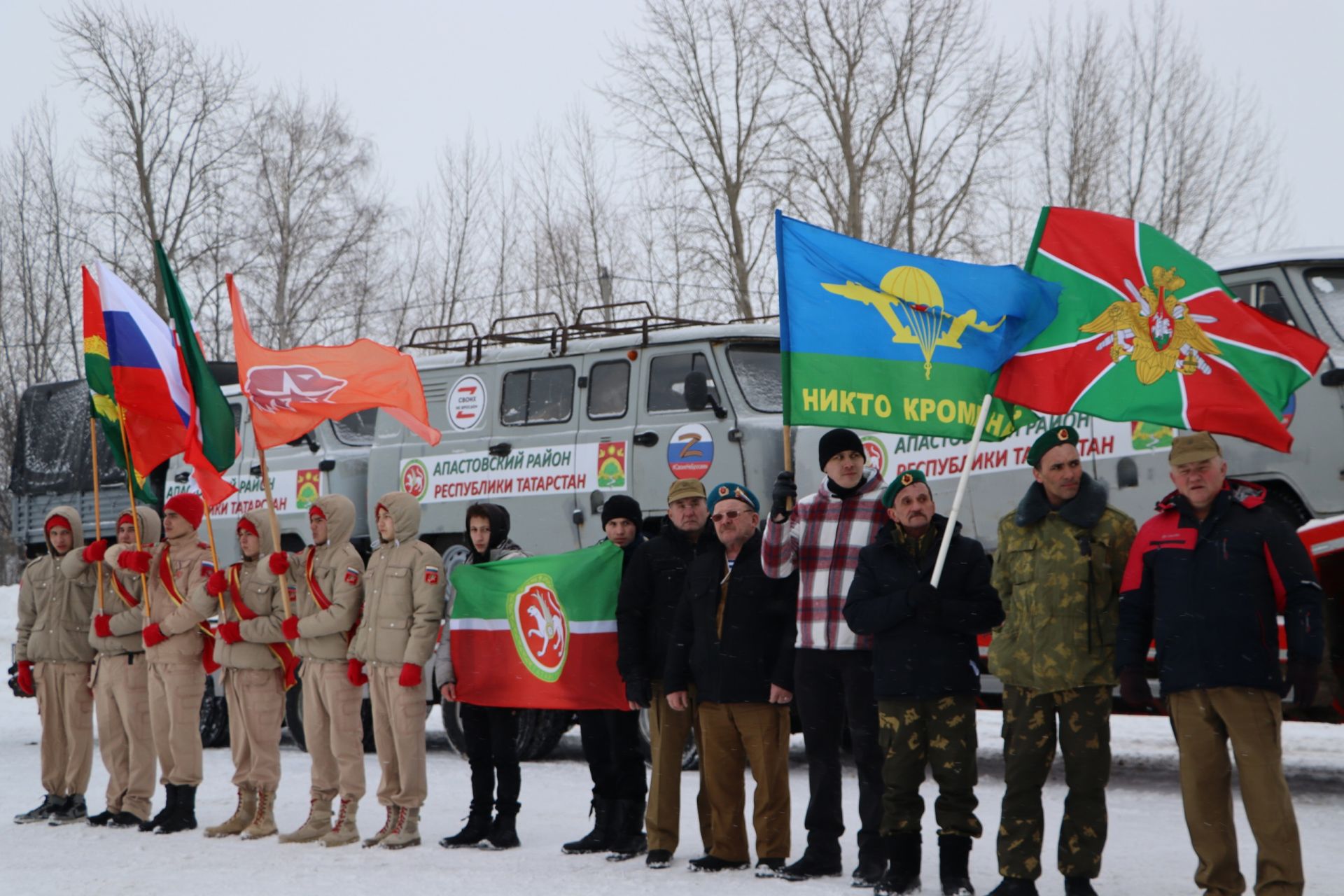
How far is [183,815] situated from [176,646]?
3.15 ft

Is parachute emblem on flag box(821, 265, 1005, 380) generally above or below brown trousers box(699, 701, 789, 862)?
above

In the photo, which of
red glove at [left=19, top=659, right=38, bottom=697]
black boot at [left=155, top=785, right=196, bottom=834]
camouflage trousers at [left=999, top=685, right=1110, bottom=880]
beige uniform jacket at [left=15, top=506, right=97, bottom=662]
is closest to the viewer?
camouflage trousers at [left=999, top=685, right=1110, bottom=880]

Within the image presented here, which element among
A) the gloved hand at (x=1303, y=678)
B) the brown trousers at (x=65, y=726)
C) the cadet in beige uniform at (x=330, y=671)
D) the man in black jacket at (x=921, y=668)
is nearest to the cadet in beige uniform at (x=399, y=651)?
the cadet in beige uniform at (x=330, y=671)

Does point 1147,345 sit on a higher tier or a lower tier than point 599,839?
higher

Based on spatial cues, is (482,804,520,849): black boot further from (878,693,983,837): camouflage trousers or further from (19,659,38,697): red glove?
(19,659,38,697): red glove

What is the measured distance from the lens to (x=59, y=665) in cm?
924

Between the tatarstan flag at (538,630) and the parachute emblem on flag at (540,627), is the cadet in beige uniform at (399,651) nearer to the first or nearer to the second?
the tatarstan flag at (538,630)

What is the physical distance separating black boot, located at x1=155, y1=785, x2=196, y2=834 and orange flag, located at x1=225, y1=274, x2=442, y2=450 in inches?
79.8

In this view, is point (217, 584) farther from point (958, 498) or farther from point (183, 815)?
point (958, 498)

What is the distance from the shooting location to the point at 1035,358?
6.34 meters

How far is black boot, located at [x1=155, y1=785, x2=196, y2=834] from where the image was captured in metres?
8.37

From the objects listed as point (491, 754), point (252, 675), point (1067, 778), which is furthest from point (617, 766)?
point (1067, 778)

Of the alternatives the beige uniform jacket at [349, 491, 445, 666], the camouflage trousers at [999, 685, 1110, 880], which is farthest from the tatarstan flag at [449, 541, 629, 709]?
the camouflage trousers at [999, 685, 1110, 880]

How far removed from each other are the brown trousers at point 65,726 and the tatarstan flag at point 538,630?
2.69 metres
